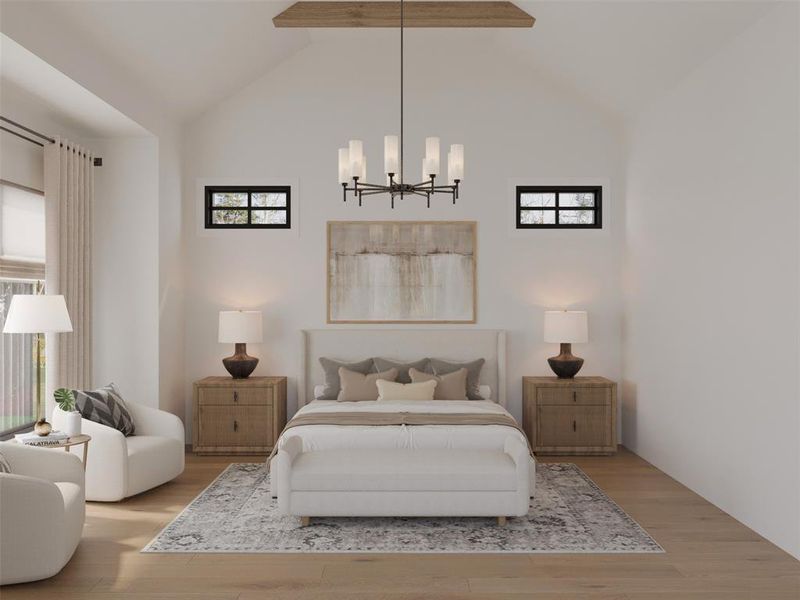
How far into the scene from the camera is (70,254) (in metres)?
5.39

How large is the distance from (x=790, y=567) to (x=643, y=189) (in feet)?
11.4

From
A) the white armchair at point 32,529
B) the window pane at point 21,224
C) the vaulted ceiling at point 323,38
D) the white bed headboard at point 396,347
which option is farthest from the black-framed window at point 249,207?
the white armchair at point 32,529

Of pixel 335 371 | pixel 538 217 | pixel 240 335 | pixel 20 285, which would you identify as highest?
pixel 538 217

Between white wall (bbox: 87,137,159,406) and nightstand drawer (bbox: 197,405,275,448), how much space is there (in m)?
0.49

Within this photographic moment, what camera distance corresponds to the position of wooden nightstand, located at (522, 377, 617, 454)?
20.8ft

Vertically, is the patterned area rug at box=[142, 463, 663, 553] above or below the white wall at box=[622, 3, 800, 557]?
below

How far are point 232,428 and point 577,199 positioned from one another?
12.6ft

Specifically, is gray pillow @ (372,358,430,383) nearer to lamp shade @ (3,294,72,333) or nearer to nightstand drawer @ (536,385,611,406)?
nightstand drawer @ (536,385,611,406)

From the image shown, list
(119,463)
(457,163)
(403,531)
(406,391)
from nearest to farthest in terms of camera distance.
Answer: (403,531)
(457,163)
(119,463)
(406,391)

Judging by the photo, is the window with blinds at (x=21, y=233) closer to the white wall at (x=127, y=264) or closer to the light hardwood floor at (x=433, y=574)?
the white wall at (x=127, y=264)

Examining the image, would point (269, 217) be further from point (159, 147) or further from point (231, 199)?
point (159, 147)

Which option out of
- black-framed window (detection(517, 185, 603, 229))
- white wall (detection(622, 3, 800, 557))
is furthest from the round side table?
black-framed window (detection(517, 185, 603, 229))

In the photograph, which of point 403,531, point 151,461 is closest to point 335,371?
point 151,461

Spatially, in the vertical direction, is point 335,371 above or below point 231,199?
below
